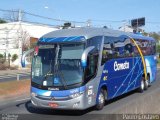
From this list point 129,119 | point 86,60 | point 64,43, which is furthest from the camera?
point 64,43

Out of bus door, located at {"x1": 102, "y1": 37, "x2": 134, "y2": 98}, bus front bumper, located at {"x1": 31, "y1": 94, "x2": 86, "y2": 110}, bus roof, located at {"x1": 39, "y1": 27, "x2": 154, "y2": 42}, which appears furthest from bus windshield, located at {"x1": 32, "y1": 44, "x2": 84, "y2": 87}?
bus door, located at {"x1": 102, "y1": 37, "x2": 134, "y2": 98}

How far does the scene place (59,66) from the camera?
13453 mm

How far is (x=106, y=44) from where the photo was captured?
1565 cm

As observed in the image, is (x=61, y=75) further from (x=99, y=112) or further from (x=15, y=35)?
(x=15, y=35)

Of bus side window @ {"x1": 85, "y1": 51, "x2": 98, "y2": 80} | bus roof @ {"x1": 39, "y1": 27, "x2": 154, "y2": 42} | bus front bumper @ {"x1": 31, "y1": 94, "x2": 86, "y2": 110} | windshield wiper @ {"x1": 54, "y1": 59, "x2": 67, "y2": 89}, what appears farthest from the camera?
bus roof @ {"x1": 39, "y1": 27, "x2": 154, "y2": 42}

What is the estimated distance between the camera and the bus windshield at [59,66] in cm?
1324

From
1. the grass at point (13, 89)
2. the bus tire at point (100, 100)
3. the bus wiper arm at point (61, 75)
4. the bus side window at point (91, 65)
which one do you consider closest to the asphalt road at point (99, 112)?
the bus tire at point (100, 100)

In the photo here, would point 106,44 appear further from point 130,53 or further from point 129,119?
point 129,119

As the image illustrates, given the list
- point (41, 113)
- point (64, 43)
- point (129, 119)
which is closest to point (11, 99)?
point (41, 113)

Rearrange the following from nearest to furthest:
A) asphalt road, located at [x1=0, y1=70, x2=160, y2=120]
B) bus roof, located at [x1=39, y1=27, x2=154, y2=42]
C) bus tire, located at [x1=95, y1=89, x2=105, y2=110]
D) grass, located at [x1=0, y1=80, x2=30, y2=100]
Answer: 1. asphalt road, located at [x1=0, y1=70, x2=160, y2=120]
2. bus roof, located at [x1=39, y1=27, x2=154, y2=42]
3. bus tire, located at [x1=95, y1=89, x2=105, y2=110]
4. grass, located at [x1=0, y1=80, x2=30, y2=100]

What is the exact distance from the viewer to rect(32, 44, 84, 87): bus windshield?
13242 millimetres

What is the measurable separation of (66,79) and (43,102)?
1.14 m

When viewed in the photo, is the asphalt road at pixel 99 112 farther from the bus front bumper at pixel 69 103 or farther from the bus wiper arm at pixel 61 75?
the bus wiper arm at pixel 61 75

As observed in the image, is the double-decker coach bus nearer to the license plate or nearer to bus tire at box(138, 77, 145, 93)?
the license plate
